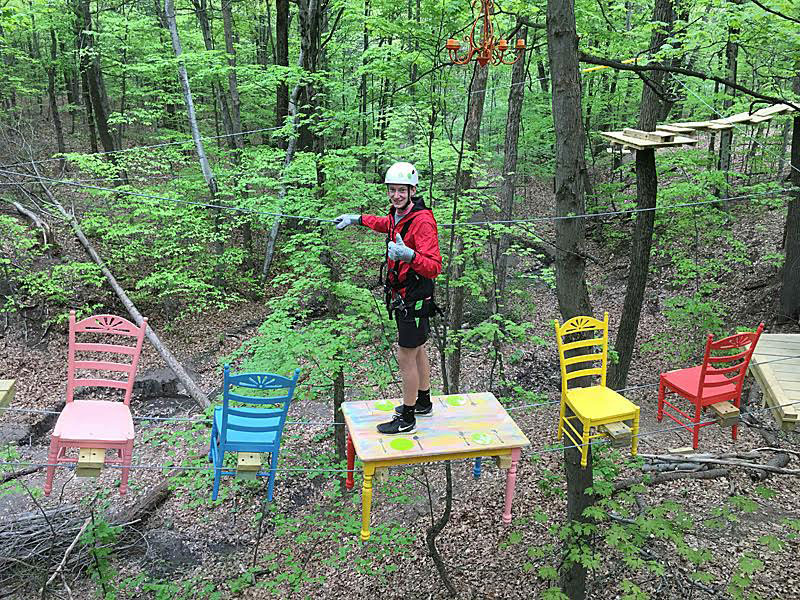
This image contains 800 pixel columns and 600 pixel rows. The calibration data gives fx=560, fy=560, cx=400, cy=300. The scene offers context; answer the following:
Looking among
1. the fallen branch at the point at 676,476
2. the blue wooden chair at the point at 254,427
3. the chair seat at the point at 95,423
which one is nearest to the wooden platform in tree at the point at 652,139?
the blue wooden chair at the point at 254,427

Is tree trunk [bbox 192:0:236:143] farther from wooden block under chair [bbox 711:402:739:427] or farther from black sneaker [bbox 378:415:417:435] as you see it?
wooden block under chair [bbox 711:402:739:427]

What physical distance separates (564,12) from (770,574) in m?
6.42

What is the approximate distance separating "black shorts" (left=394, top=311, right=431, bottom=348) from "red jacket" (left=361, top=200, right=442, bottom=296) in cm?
19

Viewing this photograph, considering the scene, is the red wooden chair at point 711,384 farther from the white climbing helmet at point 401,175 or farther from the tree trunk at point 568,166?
the white climbing helmet at point 401,175

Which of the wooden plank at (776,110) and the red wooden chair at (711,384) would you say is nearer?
the red wooden chair at (711,384)

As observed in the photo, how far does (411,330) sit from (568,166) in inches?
84.6

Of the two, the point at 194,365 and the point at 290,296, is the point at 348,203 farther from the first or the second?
the point at 194,365

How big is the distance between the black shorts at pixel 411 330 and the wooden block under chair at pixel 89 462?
2.21 metres

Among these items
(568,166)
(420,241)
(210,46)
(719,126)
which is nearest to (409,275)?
(420,241)

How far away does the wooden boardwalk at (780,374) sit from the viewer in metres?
4.42

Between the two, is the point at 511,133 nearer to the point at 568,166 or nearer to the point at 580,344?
the point at 568,166

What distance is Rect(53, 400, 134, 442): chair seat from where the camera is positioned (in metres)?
3.91

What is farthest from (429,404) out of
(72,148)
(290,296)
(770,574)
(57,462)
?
(72,148)

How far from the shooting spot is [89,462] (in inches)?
152
